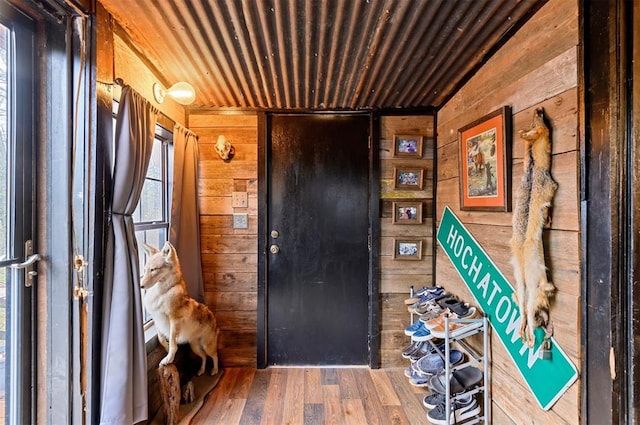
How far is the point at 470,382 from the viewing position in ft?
5.95

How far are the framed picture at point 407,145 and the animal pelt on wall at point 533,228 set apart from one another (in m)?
1.27

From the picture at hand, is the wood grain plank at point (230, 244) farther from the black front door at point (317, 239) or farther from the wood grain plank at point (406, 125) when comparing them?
the wood grain plank at point (406, 125)

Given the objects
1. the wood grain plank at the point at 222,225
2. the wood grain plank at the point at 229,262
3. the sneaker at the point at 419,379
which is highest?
the wood grain plank at the point at 222,225

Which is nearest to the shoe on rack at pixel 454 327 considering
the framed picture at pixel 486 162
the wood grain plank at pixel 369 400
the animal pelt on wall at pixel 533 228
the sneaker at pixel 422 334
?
the sneaker at pixel 422 334

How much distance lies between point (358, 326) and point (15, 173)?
7.63 feet

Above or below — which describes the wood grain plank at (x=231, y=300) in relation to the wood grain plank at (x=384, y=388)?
above

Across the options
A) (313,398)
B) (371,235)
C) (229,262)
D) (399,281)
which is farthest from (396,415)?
(229,262)

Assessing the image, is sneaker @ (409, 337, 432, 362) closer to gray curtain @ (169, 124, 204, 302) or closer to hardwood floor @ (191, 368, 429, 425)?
hardwood floor @ (191, 368, 429, 425)

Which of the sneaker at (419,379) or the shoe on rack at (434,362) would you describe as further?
the sneaker at (419,379)

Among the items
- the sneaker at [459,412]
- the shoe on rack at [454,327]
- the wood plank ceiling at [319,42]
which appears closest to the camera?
the wood plank ceiling at [319,42]

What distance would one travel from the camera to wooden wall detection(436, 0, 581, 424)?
3.95 ft

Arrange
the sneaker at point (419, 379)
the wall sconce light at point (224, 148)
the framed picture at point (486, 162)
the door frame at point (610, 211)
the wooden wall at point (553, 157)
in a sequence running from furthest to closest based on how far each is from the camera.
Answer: the wall sconce light at point (224, 148) < the sneaker at point (419, 379) < the framed picture at point (486, 162) < the wooden wall at point (553, 157) < the door frame at point (610, 211)

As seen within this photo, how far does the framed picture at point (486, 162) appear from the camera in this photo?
1586mm

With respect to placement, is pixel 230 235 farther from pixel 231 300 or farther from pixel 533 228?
pixel 533 228
